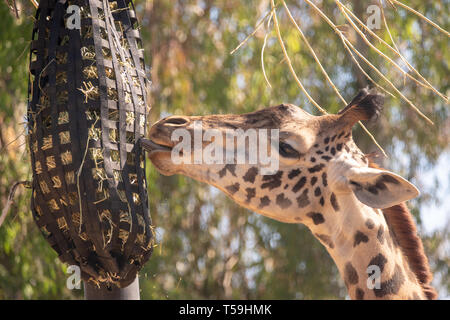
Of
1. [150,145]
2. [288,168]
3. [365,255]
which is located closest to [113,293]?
[150,145]

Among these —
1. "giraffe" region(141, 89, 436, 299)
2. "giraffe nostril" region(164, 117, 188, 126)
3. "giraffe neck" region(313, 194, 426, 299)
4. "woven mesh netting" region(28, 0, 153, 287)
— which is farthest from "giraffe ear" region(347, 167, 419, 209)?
"woven mesh netting" region(28, 0, 153, 287)

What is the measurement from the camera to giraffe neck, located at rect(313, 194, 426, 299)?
100 inches

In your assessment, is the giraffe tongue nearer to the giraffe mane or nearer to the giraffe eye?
the giraffe eye

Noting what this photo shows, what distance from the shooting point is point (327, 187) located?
104 inches

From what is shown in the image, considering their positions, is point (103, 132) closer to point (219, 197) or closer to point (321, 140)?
point (321, 140)

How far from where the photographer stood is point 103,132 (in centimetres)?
205

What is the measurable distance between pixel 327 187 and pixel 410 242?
45 cm

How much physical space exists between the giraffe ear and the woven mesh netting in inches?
32.2

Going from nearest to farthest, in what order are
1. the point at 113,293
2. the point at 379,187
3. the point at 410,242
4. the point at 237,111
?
the point at 113,293 → the point at 379,187 → the point at 410,242 → the point at 237,111

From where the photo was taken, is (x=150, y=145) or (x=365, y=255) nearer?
(x=150, y=145)

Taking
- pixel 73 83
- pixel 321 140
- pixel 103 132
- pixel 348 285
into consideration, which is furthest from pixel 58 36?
pixel 348 285

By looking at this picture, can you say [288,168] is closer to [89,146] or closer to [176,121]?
[176,121]

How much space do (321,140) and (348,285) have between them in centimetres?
58

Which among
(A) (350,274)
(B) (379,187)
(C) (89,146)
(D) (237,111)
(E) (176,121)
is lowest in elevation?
(A) (350,274)
